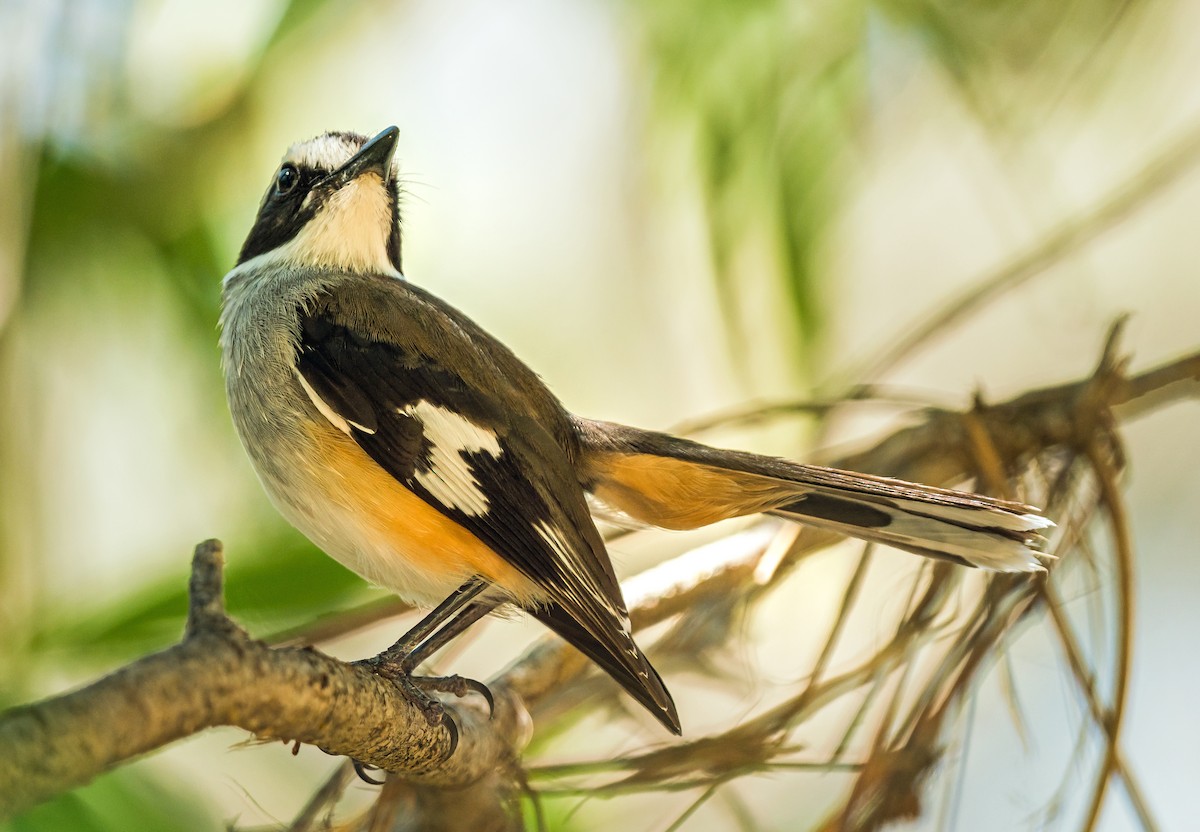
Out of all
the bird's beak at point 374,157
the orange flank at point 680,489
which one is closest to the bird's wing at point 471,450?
the orange flank at point 680,489

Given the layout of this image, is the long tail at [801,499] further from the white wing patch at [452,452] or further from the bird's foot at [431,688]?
the bird's foot at [431,688]

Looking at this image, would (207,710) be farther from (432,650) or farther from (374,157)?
(374,157)

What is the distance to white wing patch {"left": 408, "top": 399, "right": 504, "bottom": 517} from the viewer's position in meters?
1.75

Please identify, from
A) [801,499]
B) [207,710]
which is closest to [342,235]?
[801,499]

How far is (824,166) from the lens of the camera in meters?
2.56

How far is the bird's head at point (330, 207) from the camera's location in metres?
2.21

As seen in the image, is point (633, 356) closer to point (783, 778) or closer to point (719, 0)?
point (719, 0)

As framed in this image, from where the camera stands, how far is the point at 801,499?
1.96 metres

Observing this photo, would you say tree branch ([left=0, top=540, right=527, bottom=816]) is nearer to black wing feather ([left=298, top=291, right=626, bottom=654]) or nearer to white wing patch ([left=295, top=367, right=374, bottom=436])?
black wing feather ([left=298, top=291, right=626, bottom=654])

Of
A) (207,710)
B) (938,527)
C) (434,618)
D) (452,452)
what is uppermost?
(452,452)

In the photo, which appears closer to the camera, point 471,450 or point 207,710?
→ point 207,710

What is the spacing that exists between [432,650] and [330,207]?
93 centimetres

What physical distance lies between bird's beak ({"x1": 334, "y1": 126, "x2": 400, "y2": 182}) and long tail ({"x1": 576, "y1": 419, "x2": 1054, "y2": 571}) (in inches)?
26.0

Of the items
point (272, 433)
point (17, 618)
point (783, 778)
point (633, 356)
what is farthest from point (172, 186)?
point (783, 778)
